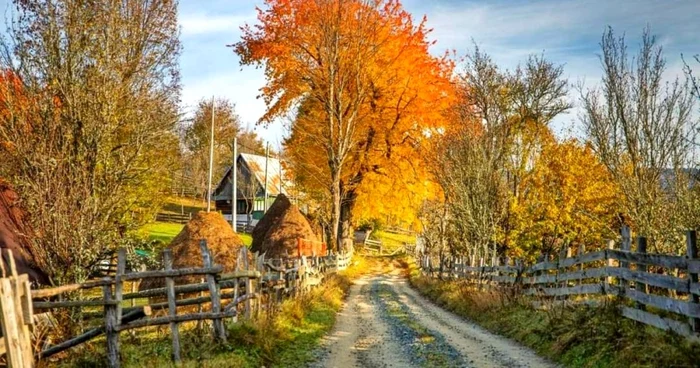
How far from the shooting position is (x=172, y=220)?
61.4 meters

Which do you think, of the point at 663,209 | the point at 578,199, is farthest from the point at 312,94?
the point at 663,209

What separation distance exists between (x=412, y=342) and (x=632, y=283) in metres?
4.63

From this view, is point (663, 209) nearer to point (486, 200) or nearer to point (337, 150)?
point (486, 200)

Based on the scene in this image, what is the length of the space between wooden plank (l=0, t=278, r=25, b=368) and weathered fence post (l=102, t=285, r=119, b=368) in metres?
1.96

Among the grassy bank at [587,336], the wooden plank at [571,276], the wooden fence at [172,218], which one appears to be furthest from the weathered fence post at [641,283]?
the wooden fence at [172,218]

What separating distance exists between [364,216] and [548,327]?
2111cm

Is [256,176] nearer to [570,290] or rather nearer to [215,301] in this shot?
[570,290]

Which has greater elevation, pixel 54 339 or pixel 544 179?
pixel 544 179

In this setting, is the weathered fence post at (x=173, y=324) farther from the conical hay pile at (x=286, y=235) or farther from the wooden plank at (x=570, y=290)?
the conical hay pile at (x=286, y=235)

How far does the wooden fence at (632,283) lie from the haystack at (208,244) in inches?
345

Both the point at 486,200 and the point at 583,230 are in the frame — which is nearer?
the point at 486,200

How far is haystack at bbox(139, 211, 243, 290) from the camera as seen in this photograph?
18953 mm

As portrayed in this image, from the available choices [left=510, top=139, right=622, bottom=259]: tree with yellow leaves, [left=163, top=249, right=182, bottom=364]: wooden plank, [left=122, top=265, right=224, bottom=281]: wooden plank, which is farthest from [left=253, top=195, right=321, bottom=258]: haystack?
[left=163, top=249, right=182, bottom=364]: wooden plank

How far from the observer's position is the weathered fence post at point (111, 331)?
29.7 ft
